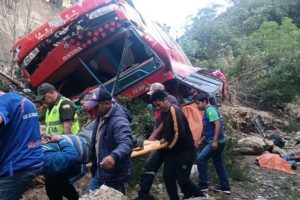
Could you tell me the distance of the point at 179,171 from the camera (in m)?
4.57

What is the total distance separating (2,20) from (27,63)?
5908 mm

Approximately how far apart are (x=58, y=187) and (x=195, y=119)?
293cm

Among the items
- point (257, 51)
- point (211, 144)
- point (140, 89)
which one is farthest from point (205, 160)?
point (257, 51)

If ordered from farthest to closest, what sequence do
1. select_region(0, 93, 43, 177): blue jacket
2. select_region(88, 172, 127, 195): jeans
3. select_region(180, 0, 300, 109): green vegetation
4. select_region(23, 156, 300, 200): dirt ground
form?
select_region(180, 0, 300, 109): green vegetation
select_region(23, 156, 300, 200): dirt ground
select_region(88, 172, 127, 195): jeans
select_region(0, 93, 43, 177): blue jacket

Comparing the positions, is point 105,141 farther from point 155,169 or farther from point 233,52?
point 233,52

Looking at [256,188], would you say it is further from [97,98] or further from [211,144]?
[97,98]

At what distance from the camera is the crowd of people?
2.86 metres

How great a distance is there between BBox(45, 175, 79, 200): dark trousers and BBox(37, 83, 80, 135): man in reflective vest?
2.11 ft

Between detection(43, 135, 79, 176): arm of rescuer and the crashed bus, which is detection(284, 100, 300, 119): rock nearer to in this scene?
the crashed bus

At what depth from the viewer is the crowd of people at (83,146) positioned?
2857 mm

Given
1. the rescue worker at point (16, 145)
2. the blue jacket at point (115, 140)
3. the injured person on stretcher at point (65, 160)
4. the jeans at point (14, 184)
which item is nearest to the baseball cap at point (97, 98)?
the blue jacket at point (115, 140)

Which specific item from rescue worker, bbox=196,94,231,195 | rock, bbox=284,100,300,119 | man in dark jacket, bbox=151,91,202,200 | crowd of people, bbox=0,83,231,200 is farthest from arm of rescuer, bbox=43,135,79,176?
rock, bbox=284,100,300,119

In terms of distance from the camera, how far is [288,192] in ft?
20.9

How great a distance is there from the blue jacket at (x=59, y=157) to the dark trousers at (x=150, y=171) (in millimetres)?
1589
